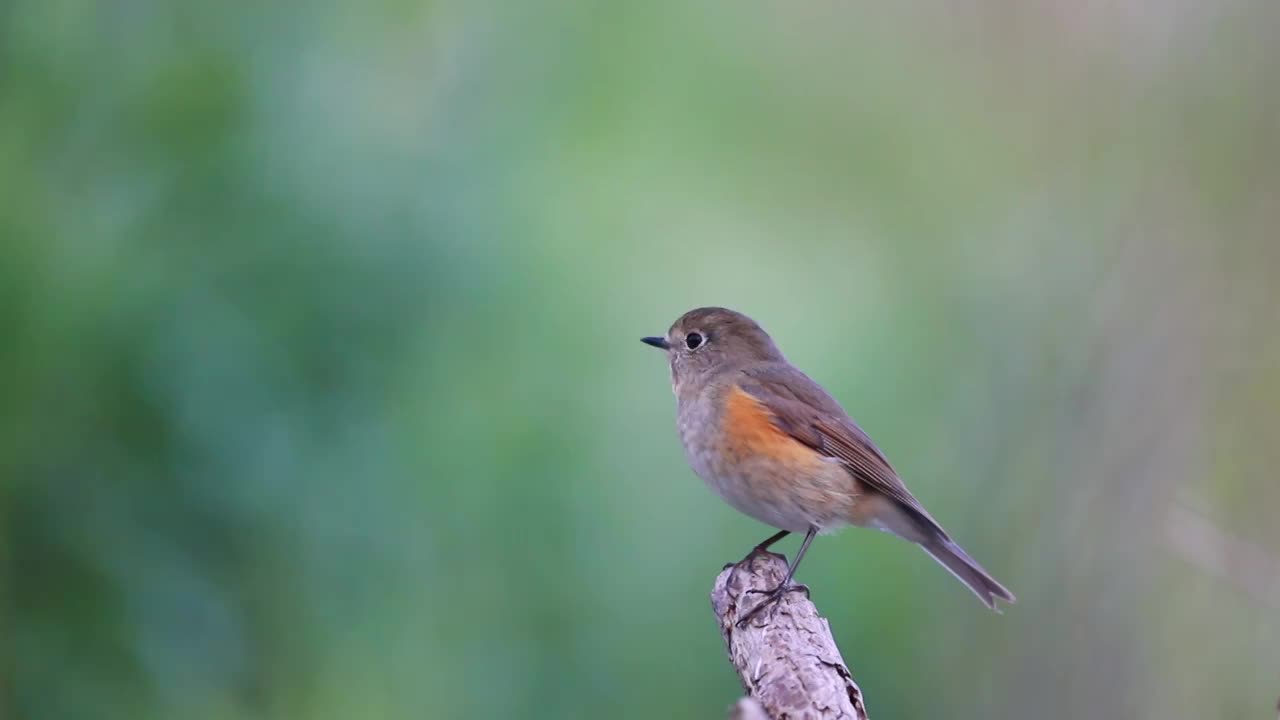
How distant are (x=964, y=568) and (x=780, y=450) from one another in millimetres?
742

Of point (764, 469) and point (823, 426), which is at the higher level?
point (823, 426)

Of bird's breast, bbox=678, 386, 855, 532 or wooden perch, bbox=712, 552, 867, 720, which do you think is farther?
bird's breast, bbox=678, 386, 855, 532

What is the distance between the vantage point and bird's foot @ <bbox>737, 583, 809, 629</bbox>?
124 inches

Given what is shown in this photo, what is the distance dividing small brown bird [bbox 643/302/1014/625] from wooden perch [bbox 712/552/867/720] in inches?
16.5

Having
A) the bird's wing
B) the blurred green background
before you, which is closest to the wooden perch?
the bird's wing

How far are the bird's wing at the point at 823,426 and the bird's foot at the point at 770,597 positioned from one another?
739mm

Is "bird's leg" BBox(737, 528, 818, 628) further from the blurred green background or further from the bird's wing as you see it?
the blurred green background

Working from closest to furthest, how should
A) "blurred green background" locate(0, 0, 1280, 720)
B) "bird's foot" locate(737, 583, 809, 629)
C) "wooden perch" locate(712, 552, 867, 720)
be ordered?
"wooden perch" locate(712, 552, 867, 720), "bird's foot" locate(737, 583, 809, 629), "blurred green background" locate(0, 0, 1280, 720)

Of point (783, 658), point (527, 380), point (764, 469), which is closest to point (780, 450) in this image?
point (764, 469)

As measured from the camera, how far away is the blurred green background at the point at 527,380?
163 inches

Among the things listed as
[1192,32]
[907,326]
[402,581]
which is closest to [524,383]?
[402,581]

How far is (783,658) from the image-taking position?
8.96 feet

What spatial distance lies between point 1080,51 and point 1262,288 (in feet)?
5.50

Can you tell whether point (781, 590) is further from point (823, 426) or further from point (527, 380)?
point (527, 380)
